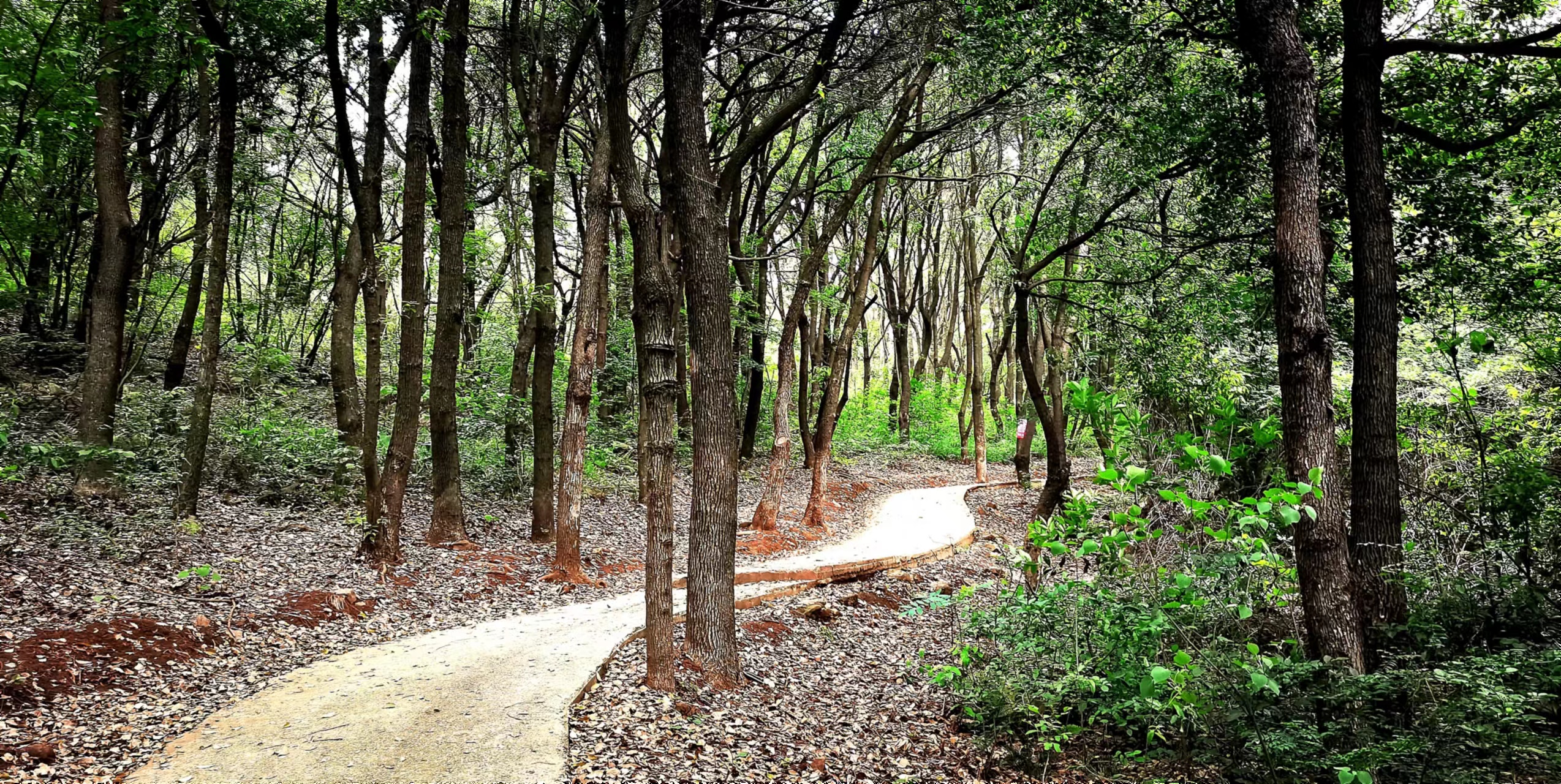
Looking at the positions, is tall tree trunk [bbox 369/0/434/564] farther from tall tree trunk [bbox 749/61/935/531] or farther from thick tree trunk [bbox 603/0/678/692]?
tall tree trunk [bbox 749/61/935/531]

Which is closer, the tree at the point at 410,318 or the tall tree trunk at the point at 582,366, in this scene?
the tree at the point at 410,318

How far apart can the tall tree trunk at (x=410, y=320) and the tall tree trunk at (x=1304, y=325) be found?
345 inches

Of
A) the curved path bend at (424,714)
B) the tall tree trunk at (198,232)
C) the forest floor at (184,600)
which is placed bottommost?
the curved path bend at (424,714)

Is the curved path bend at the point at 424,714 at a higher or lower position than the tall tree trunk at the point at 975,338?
lower

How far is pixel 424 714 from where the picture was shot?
552 cm

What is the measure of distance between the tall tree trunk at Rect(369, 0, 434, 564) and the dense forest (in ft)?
0.17

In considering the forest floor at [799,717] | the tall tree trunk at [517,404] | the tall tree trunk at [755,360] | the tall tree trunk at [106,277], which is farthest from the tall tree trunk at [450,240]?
the tall tree trunk at [755,360]

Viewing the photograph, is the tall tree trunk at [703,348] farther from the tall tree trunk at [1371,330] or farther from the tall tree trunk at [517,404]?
the tall tree trunk at [517,404]

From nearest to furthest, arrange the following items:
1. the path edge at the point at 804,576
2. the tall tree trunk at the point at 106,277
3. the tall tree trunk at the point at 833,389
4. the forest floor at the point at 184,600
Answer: the forest floor at the point at 184,600 < the path edge at the point at 804,576 < the tall tree trunk at the point at 106,277 < the tall tree trunk at the point at 833,389

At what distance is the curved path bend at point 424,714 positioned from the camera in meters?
4.62

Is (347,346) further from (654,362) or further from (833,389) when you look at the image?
(654,362)

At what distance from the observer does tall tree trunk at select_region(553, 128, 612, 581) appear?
371 inches

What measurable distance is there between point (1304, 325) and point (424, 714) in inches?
270

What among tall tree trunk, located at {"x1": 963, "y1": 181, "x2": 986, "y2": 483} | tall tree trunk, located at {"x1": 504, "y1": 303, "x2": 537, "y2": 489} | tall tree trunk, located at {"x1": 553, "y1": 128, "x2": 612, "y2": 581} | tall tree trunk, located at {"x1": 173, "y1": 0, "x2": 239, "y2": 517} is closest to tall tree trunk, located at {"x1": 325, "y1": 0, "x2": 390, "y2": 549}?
tall tree trunk, located at {"x1": 173, "y1": 0, "x2": 239, "y2": 517}
